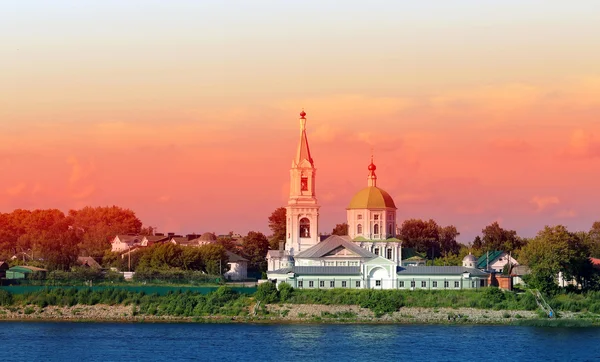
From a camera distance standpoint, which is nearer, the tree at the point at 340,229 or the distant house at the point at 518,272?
the distant house at the point at 518,272

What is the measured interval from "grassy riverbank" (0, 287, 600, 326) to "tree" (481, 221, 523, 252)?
55138 millimetres

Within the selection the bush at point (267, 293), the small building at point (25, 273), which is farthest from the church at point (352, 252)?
the small building at point (25, 273)

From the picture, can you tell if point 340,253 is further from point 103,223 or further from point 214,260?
point 103,223

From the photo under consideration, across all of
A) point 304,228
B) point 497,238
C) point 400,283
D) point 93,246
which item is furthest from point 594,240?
point 93,246

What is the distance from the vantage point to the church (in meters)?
98.2

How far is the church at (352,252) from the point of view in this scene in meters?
98.2

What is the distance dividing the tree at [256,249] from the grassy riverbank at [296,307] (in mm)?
46762

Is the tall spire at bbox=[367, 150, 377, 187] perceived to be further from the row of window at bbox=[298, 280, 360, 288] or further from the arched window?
the row of window at bbox=[298, 280, 360, 288]

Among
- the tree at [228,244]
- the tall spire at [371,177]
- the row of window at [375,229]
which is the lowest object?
the row of window at [375,229]

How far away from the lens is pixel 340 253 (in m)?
110

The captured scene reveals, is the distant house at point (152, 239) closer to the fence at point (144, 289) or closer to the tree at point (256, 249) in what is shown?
the tree at point (256, 249)

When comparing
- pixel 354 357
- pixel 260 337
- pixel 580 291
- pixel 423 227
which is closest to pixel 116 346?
pixel 260 337

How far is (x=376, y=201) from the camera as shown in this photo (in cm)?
12162

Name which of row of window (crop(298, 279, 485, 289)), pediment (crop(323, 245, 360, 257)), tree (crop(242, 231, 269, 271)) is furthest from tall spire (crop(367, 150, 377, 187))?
row of window (crop(298, 279, 485, 289))
